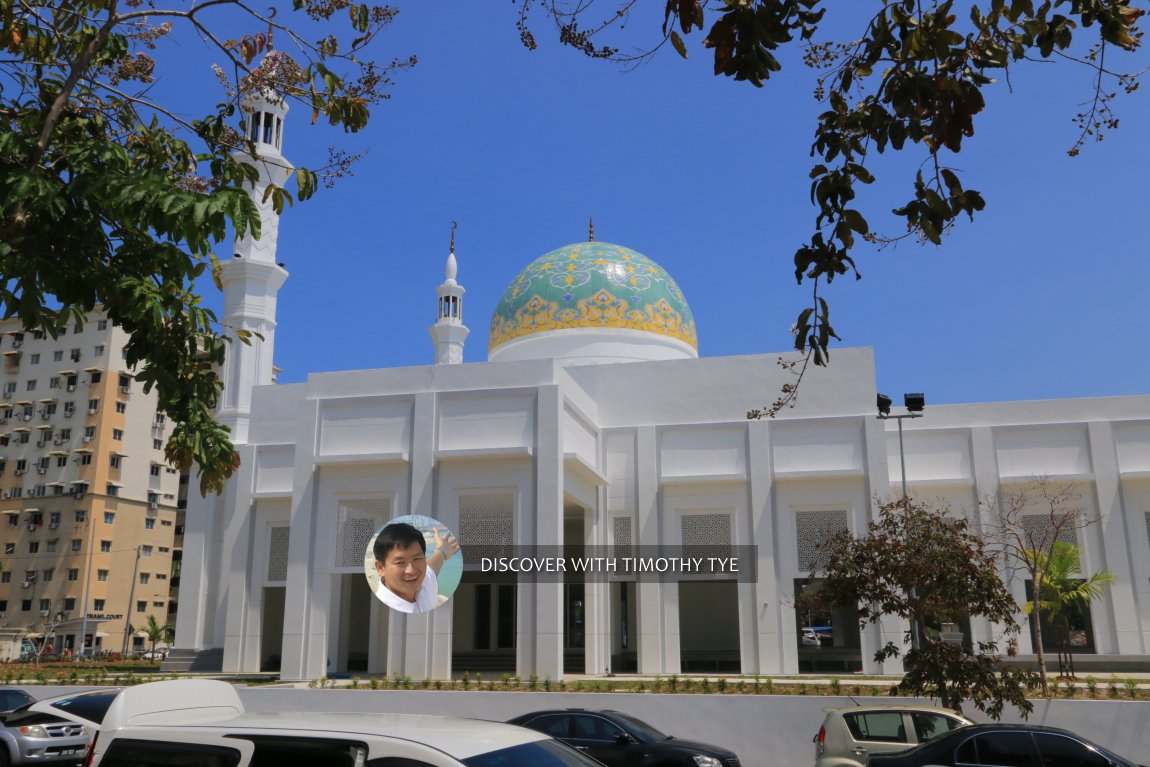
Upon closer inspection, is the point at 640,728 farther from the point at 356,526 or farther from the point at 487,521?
the point at 356,526

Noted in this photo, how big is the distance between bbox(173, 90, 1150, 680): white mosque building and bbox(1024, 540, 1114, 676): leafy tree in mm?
719

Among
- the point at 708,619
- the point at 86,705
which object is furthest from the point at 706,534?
the point at 86,705

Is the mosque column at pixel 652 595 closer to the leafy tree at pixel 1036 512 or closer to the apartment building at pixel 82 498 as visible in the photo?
the leafy tree at pixel 1036 512

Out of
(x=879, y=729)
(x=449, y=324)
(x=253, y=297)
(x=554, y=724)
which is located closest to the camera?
(x=879, y=729)

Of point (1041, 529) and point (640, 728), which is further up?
point (1041, 529)

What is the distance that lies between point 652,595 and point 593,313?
9.33 m

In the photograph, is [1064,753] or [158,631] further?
[158,631]

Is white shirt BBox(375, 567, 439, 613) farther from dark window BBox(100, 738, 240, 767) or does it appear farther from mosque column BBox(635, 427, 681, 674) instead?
dark window BBox(100, 738, 240, 767)

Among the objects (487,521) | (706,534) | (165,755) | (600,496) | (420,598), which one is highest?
(600,496)

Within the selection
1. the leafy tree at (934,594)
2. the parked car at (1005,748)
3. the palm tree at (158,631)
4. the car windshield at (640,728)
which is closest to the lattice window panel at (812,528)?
the leafy tree at (934,594)

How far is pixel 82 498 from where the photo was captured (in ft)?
164

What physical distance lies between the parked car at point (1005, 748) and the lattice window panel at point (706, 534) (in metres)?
14.1

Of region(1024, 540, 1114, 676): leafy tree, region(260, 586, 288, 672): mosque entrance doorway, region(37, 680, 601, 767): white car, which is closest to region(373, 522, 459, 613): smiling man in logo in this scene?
region(260, 586, 288, 672): mosque entrance doorway

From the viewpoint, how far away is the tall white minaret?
27.6 m
